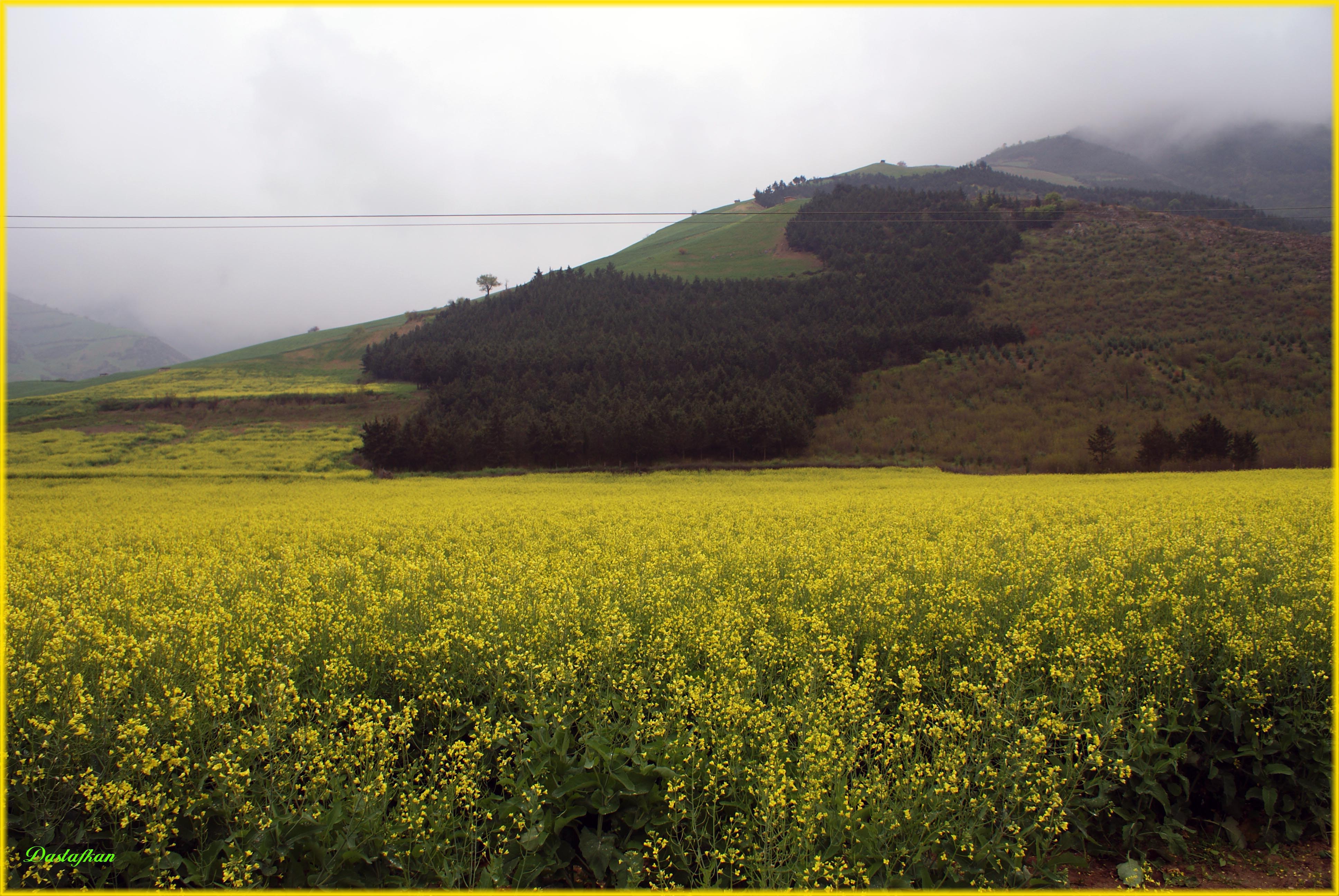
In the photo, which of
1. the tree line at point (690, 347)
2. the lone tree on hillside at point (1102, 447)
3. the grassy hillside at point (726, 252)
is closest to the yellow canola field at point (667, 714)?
the tree line at point (690, 347)

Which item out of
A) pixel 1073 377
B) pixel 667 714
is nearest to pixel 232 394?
pixel 667 714

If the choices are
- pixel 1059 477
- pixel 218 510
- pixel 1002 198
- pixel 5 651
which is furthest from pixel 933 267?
pixel 5 651

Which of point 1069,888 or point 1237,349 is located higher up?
point 1237,349

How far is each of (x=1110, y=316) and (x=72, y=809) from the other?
277 ft

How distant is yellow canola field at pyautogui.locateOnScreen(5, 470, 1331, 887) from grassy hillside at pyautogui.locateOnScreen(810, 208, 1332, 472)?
126 feet

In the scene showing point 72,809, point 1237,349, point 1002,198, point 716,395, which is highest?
point 1002,198

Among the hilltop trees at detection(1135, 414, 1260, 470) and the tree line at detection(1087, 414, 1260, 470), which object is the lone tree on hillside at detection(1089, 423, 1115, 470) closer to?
the tree line at detection(1087, 414, 1260, 470)

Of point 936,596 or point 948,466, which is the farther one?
point 948,466

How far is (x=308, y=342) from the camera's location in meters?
128

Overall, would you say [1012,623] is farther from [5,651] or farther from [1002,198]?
[1002,198]

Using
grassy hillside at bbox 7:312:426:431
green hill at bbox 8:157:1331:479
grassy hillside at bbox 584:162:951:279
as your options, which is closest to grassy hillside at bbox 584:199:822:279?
grassy hillside at bbox 584:162:951:279

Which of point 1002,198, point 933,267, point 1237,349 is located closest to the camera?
point 1237,349

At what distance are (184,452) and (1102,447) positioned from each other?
64423 mm
